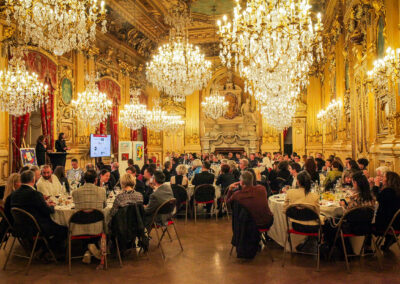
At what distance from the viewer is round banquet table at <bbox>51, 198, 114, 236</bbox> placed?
13.9ft

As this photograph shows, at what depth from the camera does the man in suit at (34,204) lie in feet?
13.4

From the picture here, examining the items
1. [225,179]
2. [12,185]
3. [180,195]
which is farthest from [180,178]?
[12,185]

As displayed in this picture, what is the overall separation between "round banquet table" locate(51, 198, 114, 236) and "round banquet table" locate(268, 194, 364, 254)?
2323mm

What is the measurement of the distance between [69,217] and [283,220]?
9.47 feet

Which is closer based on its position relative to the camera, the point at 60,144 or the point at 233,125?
the point at 60,144

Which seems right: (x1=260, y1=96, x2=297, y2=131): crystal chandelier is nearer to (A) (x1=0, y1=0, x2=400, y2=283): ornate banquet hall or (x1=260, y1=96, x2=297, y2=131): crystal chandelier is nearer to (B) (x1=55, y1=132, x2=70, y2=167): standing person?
(A) (x1=0, y1=0, x2=400, y2=283): ornate banquet hall

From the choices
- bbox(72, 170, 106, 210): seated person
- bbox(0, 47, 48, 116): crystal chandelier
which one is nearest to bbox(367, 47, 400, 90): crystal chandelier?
bbox(72, 170, 106, 210): seated person

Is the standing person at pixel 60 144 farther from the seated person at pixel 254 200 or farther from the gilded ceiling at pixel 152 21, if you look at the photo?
the seated person at pixel 254 200

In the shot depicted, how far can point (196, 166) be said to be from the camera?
9328 millimetres

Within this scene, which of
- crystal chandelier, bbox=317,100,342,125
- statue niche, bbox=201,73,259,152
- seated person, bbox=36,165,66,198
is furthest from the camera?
statue niche, bbox=201,73,259,152

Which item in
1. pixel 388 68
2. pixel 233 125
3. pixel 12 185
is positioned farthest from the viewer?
pixel 233 125

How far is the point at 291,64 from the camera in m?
7.44

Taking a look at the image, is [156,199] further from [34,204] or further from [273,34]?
[273,34]

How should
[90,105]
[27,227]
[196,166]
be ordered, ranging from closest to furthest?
[27,227], [196,166], [90,105]
